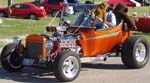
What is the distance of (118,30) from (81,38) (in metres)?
1.21

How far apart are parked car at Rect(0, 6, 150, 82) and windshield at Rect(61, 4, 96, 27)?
0.08 feet

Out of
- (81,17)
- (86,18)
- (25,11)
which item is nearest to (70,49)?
(86,18)

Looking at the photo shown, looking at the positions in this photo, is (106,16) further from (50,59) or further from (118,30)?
(50,59)

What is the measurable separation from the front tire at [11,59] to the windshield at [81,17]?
142 cm

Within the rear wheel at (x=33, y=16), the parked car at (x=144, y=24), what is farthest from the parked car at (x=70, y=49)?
the rear wheel at (x=33, y=16)

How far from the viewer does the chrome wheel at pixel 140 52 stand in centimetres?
1137

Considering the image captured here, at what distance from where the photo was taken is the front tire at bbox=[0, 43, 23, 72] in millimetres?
10633

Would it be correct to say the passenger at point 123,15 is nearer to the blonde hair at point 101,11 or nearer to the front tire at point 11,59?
the blonde hair at point 101,11

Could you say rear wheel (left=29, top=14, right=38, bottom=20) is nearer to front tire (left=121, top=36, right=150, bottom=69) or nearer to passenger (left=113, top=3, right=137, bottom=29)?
passenger (left=113, top=3, right=137, bottom=29)

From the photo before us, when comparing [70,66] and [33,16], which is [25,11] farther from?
[70,66]

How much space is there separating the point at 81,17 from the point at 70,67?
1.73 meters

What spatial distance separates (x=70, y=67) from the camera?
980cm

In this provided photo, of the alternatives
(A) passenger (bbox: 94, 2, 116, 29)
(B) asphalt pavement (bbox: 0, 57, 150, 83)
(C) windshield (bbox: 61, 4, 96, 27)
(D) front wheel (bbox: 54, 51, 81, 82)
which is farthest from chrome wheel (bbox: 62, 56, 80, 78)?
(A) passenger (bbox: 94, 2, 116, 29)

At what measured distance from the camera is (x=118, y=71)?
10969 mm
